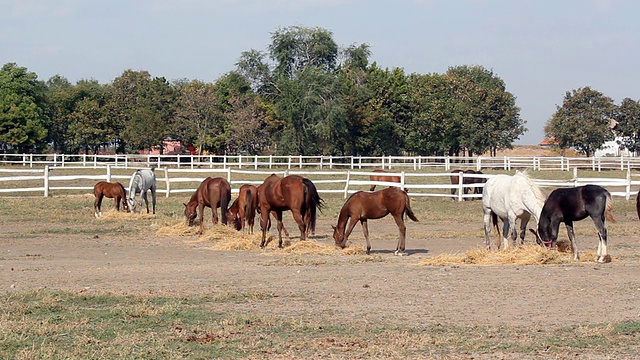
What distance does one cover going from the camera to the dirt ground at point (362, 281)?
9.99m

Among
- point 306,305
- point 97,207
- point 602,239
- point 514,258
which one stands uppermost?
point 602,239

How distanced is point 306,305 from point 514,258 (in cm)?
530

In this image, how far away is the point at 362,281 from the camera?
41.0 feet

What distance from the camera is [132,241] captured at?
65.0 ft

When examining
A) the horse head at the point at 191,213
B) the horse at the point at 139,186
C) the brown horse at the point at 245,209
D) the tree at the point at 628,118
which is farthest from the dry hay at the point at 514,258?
the tree at the point at 628,118

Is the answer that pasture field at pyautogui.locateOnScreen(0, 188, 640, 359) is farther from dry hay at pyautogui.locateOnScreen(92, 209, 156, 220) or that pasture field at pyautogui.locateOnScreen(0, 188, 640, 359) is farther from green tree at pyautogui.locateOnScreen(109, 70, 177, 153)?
green tree at pyautogui.locateOnScreen(109, 70, 177, 153)

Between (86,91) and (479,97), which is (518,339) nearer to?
(479,97)

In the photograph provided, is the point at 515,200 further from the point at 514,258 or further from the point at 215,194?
the point at 215,194

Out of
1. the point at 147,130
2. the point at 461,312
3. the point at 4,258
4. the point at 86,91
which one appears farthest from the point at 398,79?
the point at 461,312

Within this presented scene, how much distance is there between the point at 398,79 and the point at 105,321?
232 ft

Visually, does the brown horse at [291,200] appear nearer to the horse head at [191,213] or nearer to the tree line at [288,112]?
the horse head at [191,213]

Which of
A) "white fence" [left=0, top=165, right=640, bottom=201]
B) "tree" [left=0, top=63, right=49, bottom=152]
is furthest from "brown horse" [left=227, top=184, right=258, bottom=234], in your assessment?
"tree" [left=0, top=63, right=49, bottom=152]

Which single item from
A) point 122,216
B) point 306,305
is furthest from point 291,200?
point 122,216

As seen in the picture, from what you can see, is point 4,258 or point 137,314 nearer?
point 137,314
